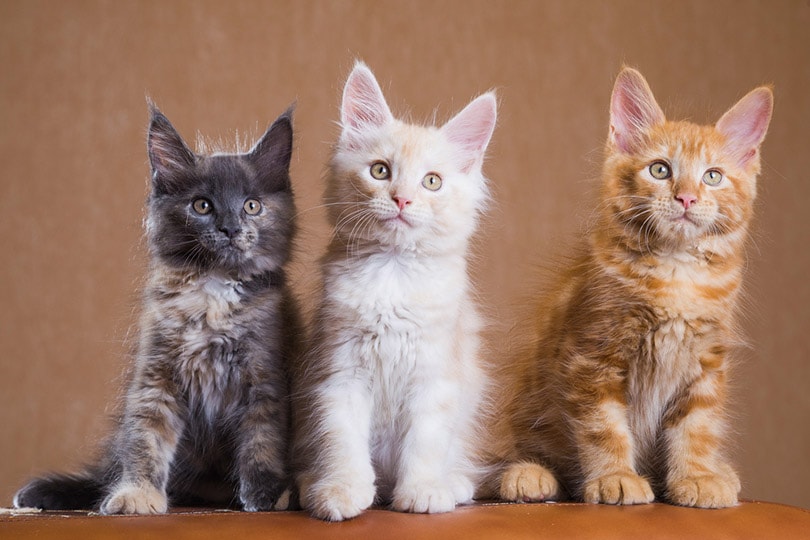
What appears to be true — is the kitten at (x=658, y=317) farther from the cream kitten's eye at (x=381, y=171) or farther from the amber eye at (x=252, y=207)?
the amber eye at (x=252, y=207)

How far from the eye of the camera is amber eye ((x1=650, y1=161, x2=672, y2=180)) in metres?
1.85

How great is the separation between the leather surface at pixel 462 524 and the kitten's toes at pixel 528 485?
0.12 meters

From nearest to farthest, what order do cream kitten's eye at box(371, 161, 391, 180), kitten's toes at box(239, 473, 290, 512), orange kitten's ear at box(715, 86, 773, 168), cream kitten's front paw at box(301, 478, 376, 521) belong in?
cream kitten's front paw at box(301, 478, 376, 521), kitten's toes at box(239, 473, 290, 512), cream kitten's eye at box(371, 161, 391, 180), orange kitten's ear at box(715, 86, 773, 168)

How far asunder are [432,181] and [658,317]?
0.49 meters

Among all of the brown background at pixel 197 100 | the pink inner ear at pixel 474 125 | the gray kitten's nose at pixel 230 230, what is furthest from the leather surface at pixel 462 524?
the brown background at pixel 197 100

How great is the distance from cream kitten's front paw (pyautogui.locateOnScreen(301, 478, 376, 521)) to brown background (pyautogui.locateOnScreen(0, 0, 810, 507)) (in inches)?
45.4

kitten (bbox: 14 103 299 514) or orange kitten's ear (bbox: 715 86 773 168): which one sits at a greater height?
orange kitten's ear (bbox: 715 86 773 168)

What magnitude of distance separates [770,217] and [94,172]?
6.85 feet

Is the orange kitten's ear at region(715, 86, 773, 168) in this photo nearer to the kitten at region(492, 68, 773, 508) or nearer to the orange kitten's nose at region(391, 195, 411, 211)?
the kitten at region(492, 68, 773, 508)

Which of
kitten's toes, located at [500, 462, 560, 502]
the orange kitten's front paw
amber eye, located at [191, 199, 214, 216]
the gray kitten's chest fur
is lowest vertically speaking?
kitten's toes, located at [500, 462, 560, 502]

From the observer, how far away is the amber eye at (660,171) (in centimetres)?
185

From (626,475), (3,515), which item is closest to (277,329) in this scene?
(3,515)

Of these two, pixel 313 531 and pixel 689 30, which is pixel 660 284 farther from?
pixel 689 30

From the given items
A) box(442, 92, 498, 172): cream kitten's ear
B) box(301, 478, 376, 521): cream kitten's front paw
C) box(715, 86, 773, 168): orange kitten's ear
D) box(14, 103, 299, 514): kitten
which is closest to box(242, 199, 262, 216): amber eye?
box(14, 103, 299, 514): kitten
